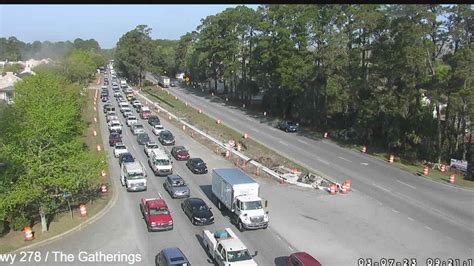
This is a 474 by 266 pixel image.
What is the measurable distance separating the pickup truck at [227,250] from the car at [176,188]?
9.29m

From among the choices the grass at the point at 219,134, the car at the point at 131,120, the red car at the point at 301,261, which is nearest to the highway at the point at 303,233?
the red car at the point at 301,261

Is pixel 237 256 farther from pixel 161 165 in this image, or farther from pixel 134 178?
pixel 161 165

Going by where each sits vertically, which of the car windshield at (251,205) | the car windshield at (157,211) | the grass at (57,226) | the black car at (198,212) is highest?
the car windshield at (251,205)

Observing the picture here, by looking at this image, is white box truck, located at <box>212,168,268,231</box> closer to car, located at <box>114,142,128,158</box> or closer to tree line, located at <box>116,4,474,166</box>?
car, located at <box>114,142,128,158</box>

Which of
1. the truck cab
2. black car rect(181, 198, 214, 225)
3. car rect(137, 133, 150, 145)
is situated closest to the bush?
the truck cab

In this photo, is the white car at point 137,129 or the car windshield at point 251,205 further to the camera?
the white car at point 137,129

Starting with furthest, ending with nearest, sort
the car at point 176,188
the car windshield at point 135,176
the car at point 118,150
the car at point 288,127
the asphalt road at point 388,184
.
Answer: the car at point 288,127
the car at point 118,150
the car windshield at point 135,176
the car at point 176,188
the asphalt road at point 388,184

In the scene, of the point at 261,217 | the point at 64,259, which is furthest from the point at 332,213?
the point at 64,259

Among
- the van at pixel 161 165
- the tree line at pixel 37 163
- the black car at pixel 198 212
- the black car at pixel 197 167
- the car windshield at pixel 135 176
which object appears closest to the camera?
the tree line at pixel 37 163

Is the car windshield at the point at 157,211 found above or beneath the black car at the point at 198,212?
above

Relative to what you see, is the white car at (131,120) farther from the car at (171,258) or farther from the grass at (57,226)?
the car at (171,258)

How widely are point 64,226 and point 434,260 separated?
19.0 meters

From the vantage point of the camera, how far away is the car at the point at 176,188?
99.8 feet

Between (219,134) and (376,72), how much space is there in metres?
18.6
